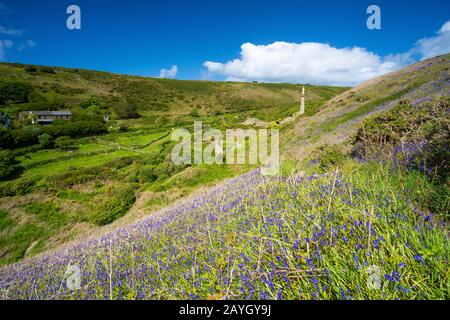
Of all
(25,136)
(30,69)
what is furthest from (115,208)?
(30,69)

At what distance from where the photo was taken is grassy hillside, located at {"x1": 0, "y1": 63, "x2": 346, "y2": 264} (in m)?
21.0

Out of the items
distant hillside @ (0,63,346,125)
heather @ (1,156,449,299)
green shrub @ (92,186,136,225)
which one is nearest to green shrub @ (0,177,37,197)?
green shrub @ (92,186,136,225)

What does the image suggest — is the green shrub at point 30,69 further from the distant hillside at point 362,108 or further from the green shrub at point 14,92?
A: the distant hillside at point 362,108

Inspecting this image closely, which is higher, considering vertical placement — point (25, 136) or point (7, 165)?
point (25, 136)

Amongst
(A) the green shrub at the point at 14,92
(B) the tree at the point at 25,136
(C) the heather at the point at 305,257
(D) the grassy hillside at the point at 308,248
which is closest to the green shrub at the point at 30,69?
(A) the green shrub at the point at 14,92

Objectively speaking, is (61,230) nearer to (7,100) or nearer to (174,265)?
(174,265)

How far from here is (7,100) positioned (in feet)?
289

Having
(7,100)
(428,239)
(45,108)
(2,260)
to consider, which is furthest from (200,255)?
(7,100)

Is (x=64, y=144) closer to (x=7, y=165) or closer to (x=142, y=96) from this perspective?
(x=7, y=165)

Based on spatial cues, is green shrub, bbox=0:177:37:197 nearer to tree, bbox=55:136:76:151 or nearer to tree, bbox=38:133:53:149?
tree, bbox=55:136:76:151

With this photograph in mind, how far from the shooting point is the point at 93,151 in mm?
53500

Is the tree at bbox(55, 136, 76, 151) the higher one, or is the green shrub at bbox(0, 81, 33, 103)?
the green shrub at bbox(0, 81, 33, 103)
